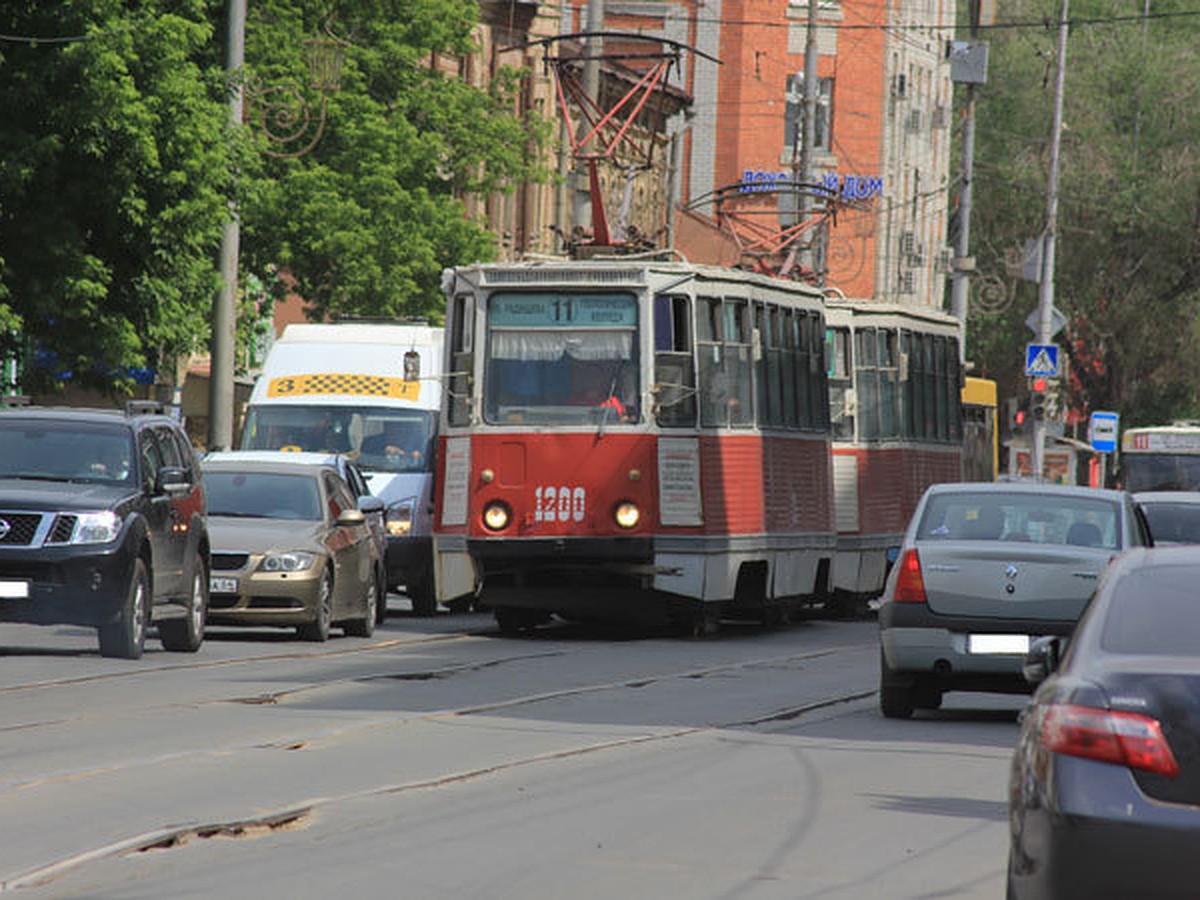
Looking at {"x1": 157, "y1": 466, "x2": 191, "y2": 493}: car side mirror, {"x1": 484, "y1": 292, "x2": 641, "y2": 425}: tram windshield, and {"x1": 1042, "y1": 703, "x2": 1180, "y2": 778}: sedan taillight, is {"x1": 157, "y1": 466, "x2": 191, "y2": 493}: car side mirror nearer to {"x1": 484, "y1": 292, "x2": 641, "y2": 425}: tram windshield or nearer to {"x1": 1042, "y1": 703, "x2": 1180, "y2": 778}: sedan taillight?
{"x1": 484, "y1": 292, "x2": 641, "y2": 425}: tram windshield

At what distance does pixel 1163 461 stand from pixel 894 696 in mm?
33783

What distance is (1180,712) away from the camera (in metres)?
7.85

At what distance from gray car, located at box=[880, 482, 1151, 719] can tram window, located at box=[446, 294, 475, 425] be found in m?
8.93

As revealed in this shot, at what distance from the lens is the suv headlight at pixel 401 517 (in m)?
31.2

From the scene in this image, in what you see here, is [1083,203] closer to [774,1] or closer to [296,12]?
[774,1]

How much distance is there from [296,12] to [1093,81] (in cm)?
3720

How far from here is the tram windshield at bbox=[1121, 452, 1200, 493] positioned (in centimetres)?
5081

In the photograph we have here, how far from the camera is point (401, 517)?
103 ft

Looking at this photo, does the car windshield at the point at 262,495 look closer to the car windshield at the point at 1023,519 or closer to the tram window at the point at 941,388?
the car windshield at the point at 1023,519

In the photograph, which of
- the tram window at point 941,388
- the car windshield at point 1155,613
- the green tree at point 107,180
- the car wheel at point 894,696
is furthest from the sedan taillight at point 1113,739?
the tram window at point 941,388

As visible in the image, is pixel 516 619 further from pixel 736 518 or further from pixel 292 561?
pixel 292 561

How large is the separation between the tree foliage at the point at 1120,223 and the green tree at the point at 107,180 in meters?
45.4

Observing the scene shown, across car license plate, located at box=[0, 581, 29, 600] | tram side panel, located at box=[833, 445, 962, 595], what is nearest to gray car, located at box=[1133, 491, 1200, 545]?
tram side panel, located at box=[833, 445, 962, 595]

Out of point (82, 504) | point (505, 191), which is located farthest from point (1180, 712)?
point (505, 191)
